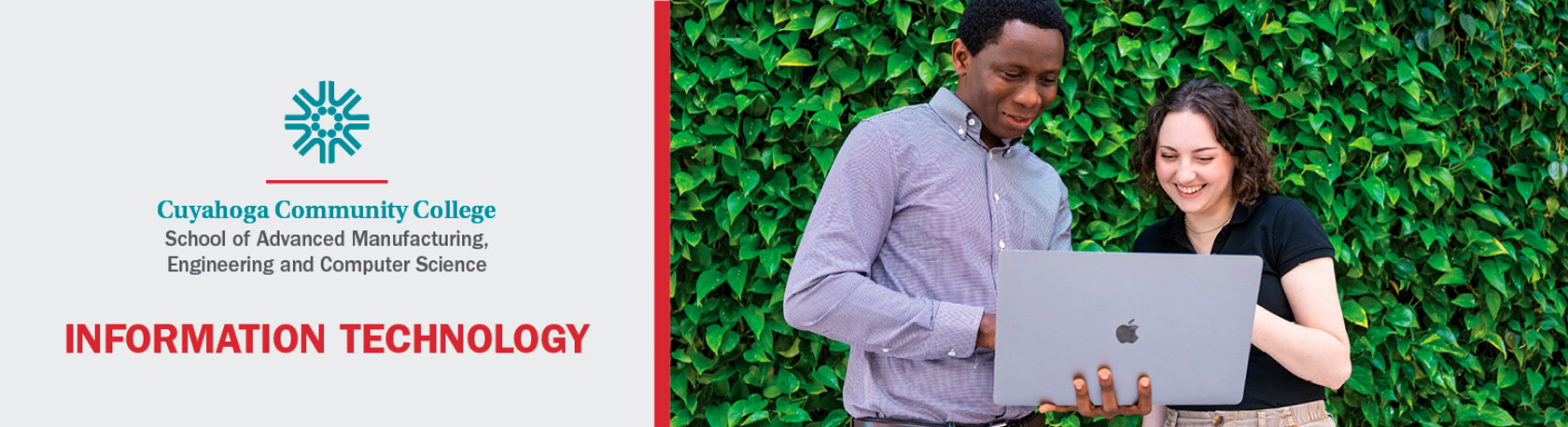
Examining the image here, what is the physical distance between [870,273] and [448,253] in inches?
39.7

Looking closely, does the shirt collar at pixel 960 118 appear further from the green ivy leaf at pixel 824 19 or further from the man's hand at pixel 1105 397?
the green ivy leaf at pixel 824 19

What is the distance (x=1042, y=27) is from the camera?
152 cm

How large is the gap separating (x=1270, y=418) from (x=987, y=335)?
577 millimetres

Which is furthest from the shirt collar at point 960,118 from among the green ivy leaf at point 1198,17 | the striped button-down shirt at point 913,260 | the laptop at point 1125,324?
the green ivy leaf at point 1198,17

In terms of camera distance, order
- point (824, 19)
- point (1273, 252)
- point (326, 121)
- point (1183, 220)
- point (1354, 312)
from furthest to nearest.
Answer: point (1354, 312), point (824, 19), point (326, 121), point (1183, 220), point (1273, 252)

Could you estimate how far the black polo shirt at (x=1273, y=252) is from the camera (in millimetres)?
1638

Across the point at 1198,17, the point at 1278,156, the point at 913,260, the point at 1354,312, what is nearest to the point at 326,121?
the point at 913,260

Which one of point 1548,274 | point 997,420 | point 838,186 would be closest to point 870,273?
point 838,186

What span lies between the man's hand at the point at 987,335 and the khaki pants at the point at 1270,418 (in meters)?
0.49

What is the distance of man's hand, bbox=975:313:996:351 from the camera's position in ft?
4.78

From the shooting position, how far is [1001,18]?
60.2 inches

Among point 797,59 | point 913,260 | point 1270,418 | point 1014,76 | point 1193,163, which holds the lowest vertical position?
point 1270,418

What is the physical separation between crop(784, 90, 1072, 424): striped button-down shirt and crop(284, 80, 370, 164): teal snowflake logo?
Answer: 108 cm

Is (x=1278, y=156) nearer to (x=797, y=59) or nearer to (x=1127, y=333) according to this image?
(x=797, y=59)
